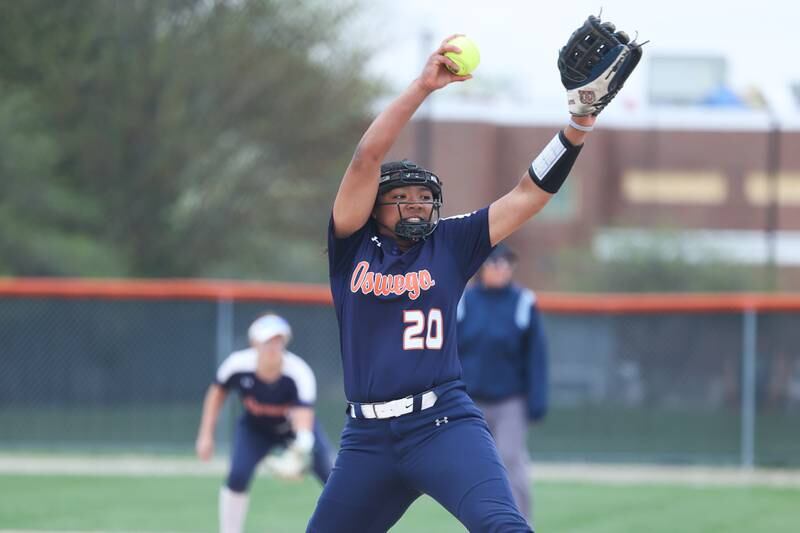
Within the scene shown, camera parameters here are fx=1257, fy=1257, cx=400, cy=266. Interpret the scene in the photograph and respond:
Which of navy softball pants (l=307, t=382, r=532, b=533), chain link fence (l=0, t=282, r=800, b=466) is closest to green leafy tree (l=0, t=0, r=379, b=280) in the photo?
chain link fence (l=0, t=282, r=800, b=466)

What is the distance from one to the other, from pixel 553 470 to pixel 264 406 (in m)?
6.60

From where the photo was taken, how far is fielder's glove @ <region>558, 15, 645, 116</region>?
14.8ft

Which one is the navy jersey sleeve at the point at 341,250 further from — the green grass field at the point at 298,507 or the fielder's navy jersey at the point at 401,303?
the green grass field at the point at 298,507

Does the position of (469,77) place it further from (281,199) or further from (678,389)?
(281,199)

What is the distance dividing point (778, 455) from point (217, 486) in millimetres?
6520

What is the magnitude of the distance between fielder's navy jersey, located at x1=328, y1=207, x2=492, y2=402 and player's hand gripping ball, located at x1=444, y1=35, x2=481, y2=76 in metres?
0.62

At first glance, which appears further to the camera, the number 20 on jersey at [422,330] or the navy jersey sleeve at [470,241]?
the navy jersey sleeve at [470,241]

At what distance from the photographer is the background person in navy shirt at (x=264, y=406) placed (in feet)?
26.6

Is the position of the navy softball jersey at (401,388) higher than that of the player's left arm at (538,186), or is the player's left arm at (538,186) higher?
the player's left arm at (538,186)

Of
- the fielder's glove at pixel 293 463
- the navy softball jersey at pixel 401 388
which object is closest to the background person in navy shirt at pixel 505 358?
the fielder's glove at pixel 293 463

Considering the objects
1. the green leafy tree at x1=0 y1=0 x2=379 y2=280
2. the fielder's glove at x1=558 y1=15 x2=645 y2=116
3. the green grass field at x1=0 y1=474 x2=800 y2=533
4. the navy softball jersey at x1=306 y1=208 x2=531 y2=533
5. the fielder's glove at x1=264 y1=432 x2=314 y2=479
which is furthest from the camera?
the green leafy tree at x1=0 y1=0 x2=379 y2=280

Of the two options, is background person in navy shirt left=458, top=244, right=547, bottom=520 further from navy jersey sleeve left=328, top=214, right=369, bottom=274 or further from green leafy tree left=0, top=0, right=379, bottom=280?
green leafy tree left=0, top=0, right=379, bottom=280

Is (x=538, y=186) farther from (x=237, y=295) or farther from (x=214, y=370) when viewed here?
(x=214, y=370)

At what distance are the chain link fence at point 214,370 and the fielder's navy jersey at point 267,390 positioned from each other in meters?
6.53
